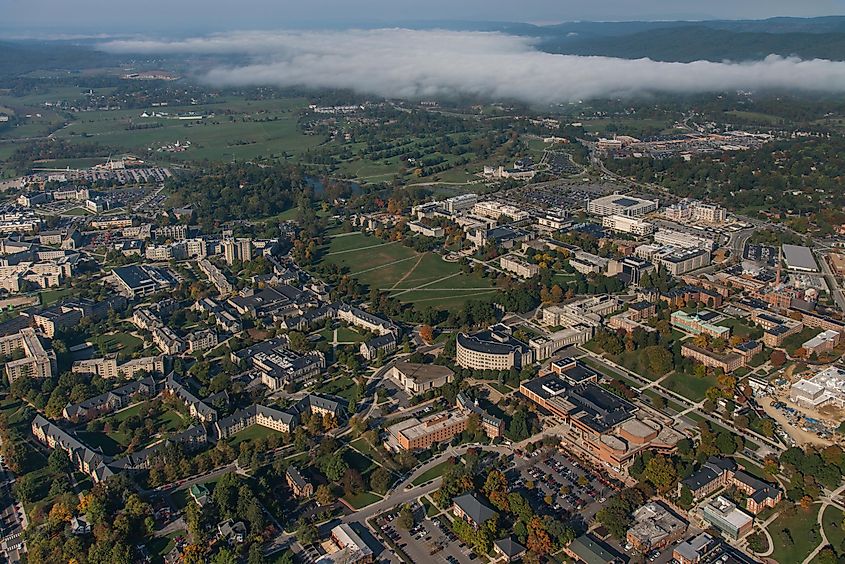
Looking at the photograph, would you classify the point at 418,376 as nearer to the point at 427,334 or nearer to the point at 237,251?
the point at 427,334

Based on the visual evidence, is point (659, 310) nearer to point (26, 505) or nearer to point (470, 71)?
point (26, 505)

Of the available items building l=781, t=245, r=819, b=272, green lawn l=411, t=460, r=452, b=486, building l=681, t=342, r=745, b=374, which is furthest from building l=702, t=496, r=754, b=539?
building l=781, t=245, r=819, b=272

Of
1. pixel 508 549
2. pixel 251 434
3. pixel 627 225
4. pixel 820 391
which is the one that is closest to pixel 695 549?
pixel 508 549

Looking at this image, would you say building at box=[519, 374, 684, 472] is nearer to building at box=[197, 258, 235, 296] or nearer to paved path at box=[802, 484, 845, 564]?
paved path at box=[802, 484, 845, 564]

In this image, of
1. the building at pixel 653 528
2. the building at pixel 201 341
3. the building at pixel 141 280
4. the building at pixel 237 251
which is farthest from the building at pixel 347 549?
the building at pixel 237 251

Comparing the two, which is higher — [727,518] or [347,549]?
[727,518]

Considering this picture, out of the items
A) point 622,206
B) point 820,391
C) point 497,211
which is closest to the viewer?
point 820,391
